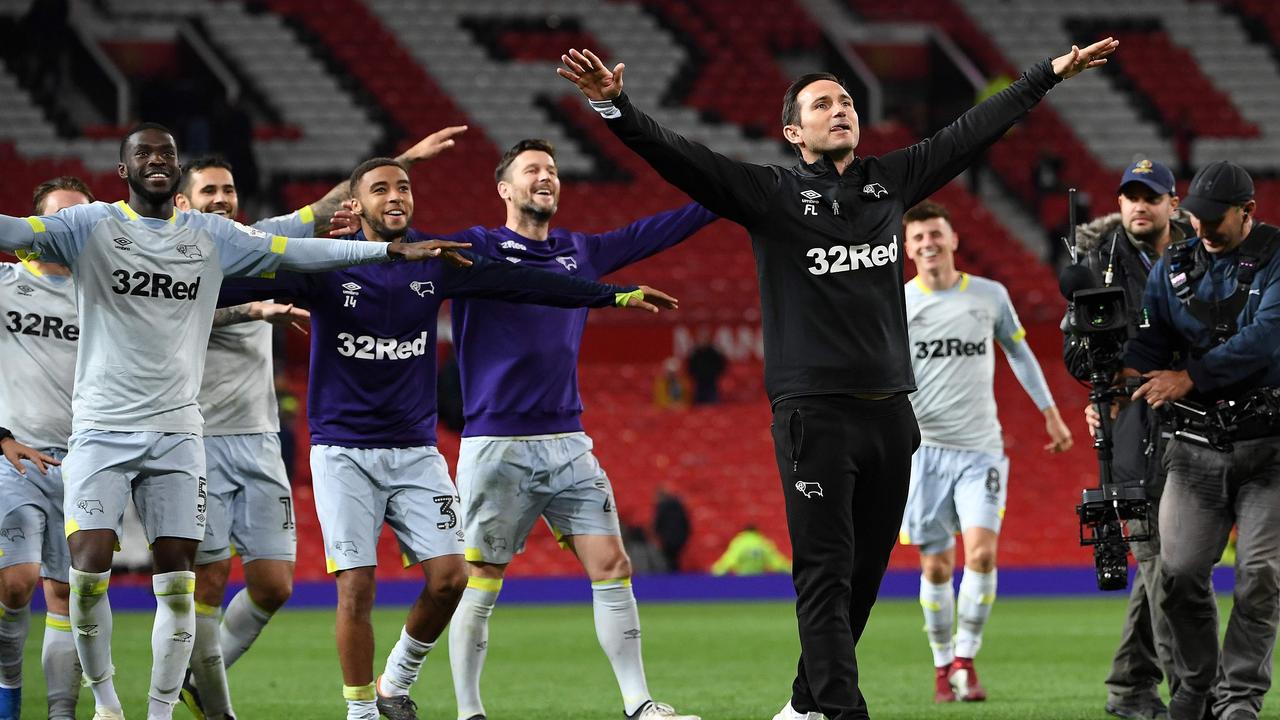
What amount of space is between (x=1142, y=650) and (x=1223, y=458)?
1.71 metres

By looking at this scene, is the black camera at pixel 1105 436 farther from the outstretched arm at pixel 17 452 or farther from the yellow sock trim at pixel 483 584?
the outstretched arm at pixel 17 452

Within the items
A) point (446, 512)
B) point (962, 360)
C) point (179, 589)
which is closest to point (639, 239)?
point (446, 512)

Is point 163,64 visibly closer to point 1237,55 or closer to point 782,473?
point 1237,55

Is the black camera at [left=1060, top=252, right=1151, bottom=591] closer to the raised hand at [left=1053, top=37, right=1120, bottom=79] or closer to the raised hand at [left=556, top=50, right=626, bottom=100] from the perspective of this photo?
the raised hand at [left=1053, top=37, right=1120, bottom=79]

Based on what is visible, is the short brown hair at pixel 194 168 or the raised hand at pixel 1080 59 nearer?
the raised hand at pixel 1080 59

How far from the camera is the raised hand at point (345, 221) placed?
24.9 feet

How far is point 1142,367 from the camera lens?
724 cm

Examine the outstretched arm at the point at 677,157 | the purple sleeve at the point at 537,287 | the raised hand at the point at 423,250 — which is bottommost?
the purple sleeve at the point at 537,287

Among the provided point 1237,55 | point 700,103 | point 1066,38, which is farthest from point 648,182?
point 1237,55

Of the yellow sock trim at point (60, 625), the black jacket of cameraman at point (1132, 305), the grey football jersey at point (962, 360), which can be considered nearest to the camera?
the yellow sock trim at point (60, 625)

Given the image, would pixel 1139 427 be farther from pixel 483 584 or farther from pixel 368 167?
pixel 368 167

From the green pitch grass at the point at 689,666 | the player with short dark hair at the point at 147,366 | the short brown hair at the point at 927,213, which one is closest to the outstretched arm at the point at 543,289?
the player with short dark hair at the point at 147,366

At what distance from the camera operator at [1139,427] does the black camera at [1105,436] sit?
0.96m

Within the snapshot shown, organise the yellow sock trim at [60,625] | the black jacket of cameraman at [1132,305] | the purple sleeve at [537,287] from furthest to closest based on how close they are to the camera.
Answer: the black jacket of cameraman at [1132,305]
the yellow sock trim at [60,625]
the purple sleeve at [537,287]
